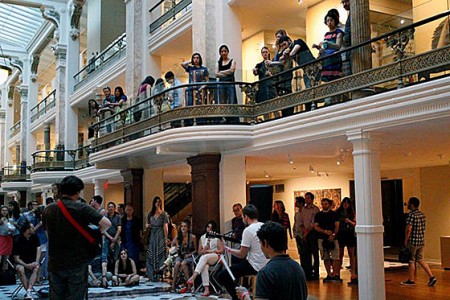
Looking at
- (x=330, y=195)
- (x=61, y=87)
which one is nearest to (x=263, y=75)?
(x=330, y=195)

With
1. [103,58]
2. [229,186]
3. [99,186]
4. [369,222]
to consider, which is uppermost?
[103,58]

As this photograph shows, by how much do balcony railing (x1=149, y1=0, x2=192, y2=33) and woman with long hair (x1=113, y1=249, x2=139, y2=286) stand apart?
6.50m

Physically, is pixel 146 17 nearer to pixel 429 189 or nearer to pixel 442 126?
pixel 429 189

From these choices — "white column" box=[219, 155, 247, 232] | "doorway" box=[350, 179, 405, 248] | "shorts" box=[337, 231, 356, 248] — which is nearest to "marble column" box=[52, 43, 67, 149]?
"doorway" box=[350, 179, 405, 248]

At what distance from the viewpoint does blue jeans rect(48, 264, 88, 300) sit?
4902mm

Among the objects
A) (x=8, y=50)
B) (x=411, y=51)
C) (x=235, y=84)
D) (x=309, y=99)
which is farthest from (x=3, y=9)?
(x=411, y=51)

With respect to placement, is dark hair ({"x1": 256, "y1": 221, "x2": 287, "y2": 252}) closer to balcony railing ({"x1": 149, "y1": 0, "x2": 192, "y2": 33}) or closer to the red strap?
the red strap

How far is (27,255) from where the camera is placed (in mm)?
10273

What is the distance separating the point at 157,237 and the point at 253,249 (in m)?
5.92

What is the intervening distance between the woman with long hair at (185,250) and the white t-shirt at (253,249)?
14.2 feet

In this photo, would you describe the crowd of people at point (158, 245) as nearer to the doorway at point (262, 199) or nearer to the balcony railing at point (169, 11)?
the doorway at point (262, 199)

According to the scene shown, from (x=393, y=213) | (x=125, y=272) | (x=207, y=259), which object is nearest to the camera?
(x=207, y=259)

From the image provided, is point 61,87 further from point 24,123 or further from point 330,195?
point 330,195

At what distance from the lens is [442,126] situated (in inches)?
303
